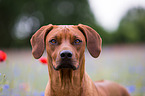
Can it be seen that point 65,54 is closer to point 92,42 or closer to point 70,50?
point 70,50

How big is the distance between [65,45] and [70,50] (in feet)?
0.47

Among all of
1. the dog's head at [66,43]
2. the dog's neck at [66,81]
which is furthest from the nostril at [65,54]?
the dog's neck at [66,81]

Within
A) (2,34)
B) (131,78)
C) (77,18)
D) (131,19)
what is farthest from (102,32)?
(131,78)

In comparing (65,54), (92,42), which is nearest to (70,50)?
(65,54)

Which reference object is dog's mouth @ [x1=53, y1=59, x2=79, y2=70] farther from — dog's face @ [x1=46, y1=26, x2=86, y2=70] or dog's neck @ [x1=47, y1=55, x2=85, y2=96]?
dog's neck @ [x1=47, y1=55, x2=85, y2=96]

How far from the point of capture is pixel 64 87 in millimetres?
2916

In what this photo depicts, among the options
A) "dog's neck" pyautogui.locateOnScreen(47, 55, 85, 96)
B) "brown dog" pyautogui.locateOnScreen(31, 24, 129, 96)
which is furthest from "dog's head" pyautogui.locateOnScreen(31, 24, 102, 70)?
"dog's neck" pyautogui.locateOnScreen(47, 55, 85, 96)

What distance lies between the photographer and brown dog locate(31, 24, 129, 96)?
2742 mm

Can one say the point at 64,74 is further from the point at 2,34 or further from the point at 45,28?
the point at 2,34

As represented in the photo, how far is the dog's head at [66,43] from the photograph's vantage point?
2600 millimetres

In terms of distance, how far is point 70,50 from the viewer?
2.60 meters

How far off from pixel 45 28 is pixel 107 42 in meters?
17.8

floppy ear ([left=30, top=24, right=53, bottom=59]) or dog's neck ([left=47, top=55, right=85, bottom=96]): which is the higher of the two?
floppy ear ([left=30, top=24, right=53, bottom=59])

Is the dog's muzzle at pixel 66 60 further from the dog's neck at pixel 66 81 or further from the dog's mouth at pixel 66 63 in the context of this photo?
the dog's neck at pixel 66 81
